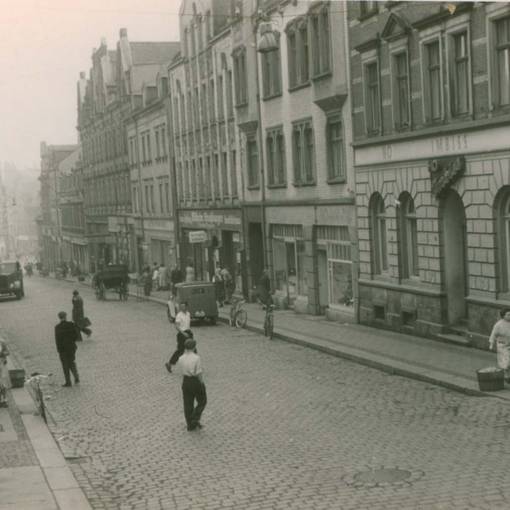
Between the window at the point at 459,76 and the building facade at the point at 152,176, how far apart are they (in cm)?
3668

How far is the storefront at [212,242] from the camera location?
4634 centimetres

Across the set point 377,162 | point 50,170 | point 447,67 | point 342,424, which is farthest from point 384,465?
point 50,170

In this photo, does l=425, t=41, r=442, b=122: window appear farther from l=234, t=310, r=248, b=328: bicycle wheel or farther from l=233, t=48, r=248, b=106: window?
l=233, t=48, r=248, b=106: window

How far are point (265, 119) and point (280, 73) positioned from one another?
2.64 meters

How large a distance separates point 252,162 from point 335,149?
10.3 m

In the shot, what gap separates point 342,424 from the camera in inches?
653

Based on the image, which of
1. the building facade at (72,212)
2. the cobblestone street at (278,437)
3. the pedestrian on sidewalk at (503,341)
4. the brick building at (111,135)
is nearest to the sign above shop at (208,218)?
the brick building at (111,135)

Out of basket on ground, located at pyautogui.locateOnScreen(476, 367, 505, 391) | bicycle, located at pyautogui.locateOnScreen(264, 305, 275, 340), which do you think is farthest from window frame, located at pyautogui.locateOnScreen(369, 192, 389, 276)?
basket on ground, located at pyautogui.locateOnScreen(476, 367, 505, 391)

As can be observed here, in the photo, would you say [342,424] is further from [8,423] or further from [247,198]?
[247,198]

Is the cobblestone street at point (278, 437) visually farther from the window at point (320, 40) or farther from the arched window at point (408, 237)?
the window at point (320, 40)

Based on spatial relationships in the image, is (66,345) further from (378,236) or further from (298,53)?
(298,53)

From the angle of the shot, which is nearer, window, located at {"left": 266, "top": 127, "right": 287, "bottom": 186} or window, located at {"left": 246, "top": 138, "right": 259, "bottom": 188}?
window, located at {"left": 266, "top": 127, "right": 287, "bottom": 186}

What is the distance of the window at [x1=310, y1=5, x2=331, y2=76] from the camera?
32781mm

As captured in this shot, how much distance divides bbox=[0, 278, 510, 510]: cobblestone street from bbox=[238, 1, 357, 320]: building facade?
27.5ft
